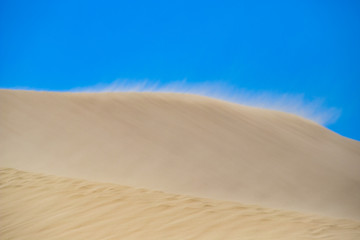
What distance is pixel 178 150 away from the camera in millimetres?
10477

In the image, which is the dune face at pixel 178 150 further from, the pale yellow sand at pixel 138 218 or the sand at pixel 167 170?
the pale yellow sand at pixel 138 218

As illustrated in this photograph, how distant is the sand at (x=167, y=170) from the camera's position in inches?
160

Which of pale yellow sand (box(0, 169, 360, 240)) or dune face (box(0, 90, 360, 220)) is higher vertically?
dune face (box(0, 90, 360, 220))

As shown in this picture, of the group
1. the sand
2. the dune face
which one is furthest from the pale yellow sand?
the dune face

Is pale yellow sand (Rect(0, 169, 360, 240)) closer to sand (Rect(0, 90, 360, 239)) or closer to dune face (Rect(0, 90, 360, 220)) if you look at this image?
sand (Rect(0, 90, 360, 239))

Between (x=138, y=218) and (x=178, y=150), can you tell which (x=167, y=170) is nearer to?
(x=178, y=150)

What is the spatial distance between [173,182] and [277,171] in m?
3.56

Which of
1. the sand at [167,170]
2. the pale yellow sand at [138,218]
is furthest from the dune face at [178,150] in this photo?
the pale yellow sand at [138,218]

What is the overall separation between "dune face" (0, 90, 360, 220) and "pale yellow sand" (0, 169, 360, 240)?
8.26 feet

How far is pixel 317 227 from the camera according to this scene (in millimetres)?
4113

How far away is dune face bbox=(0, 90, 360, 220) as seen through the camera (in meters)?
8.38

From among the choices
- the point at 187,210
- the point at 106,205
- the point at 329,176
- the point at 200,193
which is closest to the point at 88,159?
the point at 200,193

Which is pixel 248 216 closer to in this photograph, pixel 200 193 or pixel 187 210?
pixel 187 210

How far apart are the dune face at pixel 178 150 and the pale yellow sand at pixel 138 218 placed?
8.26 ft
